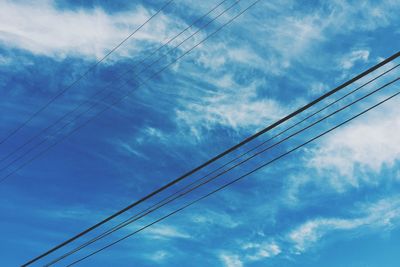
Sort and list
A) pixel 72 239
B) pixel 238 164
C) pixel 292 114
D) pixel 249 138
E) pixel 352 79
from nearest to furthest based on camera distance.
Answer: pixel 352 79 < pixel 292 114 < pixel 249 138 < pixel 238 164 < pixel 72 239

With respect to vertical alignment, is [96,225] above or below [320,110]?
below

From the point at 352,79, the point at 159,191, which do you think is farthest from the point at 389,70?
the point at 159,191

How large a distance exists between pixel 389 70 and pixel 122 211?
6.40 meters

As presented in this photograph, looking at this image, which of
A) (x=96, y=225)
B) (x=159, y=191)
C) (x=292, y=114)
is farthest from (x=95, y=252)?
→ (x=292, y=114)

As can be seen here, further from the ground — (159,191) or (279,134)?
(279,134)

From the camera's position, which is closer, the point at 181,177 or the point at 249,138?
the point at 249,138

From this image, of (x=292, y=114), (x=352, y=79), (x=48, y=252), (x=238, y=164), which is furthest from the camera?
(x=48, y=252)

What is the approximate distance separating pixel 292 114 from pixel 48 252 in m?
7.50

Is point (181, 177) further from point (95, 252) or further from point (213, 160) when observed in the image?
point (95, 252)

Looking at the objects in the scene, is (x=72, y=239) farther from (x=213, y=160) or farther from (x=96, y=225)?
(x=213, y=160)

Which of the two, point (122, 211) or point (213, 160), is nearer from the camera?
point (213, 160)

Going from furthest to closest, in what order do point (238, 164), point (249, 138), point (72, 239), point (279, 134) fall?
1. point (72, 239)
2. point (238, 164)
3. point (279, 134)
4. point (249, 138)

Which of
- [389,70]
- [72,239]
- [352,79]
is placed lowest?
[72,239]

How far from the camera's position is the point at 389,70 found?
7352mm
